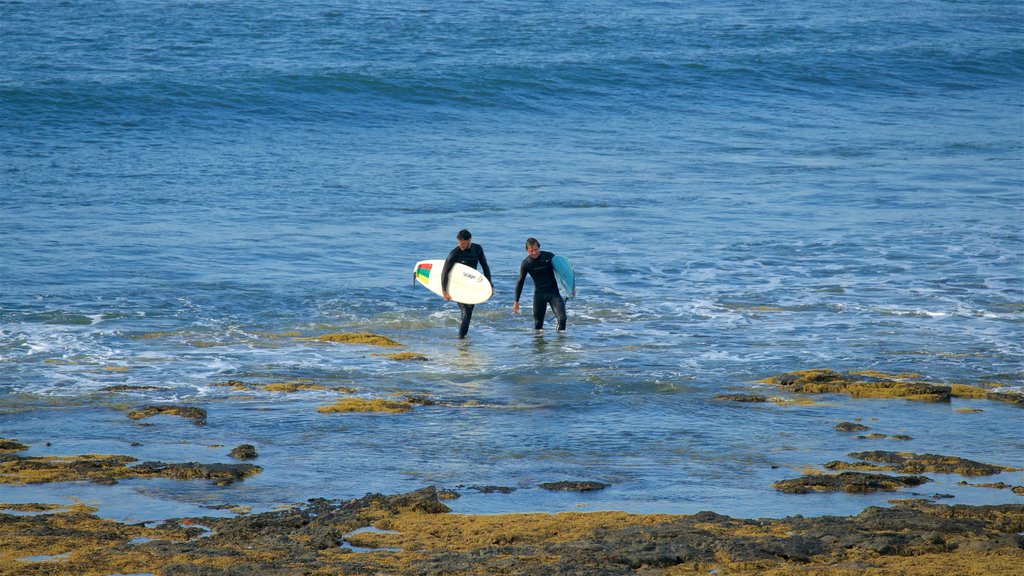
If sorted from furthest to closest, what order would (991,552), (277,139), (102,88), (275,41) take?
(275,41) < (102,88) < (277,139) < (991,552)

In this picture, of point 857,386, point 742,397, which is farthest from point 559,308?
point 857,386

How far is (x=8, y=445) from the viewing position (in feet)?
33.1

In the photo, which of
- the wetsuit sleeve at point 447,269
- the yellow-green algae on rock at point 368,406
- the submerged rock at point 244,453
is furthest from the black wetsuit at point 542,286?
the submerged rock at point 244,453

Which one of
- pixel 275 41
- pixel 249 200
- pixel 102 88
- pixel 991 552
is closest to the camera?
pixel 991 552

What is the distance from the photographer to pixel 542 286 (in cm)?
1544

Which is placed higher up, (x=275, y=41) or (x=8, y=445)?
(x=275, y=41)

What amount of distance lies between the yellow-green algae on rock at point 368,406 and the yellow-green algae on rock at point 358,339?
307 centimetres

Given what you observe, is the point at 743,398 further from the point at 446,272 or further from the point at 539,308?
the point at 446,272

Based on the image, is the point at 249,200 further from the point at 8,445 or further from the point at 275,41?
the point at 275,41

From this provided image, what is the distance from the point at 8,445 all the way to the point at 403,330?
6.49 meters

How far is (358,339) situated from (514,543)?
777 centimetres

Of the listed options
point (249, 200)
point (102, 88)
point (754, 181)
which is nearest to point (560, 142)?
point (754, 181)

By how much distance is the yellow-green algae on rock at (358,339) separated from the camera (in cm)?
1495

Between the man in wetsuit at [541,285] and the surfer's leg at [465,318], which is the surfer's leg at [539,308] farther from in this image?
the surfer's leg at [465,318]
